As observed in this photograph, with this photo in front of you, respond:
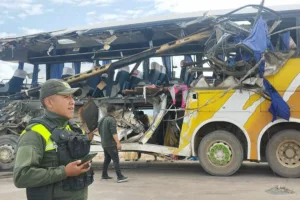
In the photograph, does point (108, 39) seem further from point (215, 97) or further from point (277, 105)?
point (277, 105)

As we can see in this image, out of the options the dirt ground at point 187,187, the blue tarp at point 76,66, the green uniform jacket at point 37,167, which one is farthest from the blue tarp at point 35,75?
the green uniform jacket at point 37,167

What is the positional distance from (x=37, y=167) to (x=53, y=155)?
12cm

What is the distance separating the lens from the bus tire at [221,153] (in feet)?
23.9

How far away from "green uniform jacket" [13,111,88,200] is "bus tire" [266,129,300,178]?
5452 millimetres

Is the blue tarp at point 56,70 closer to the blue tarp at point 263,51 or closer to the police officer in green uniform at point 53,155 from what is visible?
the blue tarp at point 263,51

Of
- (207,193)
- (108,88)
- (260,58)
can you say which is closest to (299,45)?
(260,58)

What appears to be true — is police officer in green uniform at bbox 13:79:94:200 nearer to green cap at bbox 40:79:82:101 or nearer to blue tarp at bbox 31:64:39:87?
green cap at bbox 40:79:82:101

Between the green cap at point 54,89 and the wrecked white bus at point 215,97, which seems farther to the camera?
the wrecked white bus at point 215,97

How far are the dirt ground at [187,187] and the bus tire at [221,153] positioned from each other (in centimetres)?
20

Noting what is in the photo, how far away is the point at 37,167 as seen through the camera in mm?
2271

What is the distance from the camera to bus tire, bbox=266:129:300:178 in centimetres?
697

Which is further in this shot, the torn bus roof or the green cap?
the torn bus roof

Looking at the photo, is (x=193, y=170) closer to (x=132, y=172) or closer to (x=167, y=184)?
(x=132, y=172)

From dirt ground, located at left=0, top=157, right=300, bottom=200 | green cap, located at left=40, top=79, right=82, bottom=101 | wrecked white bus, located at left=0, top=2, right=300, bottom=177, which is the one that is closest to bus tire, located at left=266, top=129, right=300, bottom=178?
wrecked white bus, located at left=0, top=2, right=300, bottom=177
